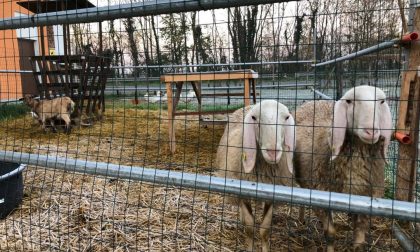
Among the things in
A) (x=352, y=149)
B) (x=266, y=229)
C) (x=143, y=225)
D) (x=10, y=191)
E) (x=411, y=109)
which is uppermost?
(x=411, y=109)

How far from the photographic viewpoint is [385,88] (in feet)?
12.2

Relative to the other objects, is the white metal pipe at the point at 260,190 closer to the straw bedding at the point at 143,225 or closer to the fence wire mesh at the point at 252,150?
the fence wire mesh at the point at 252,150

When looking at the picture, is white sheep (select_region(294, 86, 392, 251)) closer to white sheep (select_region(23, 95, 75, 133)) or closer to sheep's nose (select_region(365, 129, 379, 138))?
sheep's nose (select_region(365, 129, 379, 138))

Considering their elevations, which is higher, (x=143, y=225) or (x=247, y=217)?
(x=247, y=217)

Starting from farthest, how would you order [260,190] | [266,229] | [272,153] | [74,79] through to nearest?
[74,79] < [266,229] < [272,153] < [260,190]

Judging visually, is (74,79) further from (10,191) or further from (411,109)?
(411,109)

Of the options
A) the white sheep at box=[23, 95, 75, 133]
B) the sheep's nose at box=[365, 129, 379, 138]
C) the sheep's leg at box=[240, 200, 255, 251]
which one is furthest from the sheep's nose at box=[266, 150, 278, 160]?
the white sheep at box=[23, 95, 75, 133]

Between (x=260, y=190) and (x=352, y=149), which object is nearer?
(x=260, y=190)

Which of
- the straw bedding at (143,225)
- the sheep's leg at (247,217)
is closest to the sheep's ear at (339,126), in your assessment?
the straw bedding at (143,225)

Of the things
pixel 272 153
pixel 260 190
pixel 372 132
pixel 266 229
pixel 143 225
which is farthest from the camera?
pixel 143 225

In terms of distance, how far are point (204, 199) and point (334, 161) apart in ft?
5.87

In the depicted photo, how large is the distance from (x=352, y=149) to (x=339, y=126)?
353 mm

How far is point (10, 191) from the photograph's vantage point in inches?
144

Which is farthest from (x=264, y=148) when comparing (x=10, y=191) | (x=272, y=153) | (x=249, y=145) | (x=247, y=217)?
(x=10, y=191)
